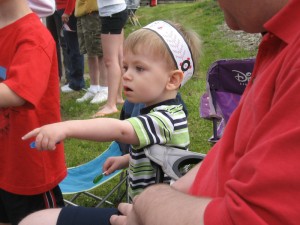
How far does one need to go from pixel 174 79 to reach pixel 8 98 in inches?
30.0

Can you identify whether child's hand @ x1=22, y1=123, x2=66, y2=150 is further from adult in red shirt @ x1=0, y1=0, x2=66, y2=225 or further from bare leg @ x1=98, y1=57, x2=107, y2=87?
bare leg @ x1=98, y1=57, x2=107, y2=87

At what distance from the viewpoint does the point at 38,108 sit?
8.02ft

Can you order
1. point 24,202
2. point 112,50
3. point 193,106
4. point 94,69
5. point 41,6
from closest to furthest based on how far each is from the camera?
1. point 24,202
2. point 41,6
3. point 112,50
4. point 193,106
5. point 94,69

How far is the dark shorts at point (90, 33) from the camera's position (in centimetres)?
573

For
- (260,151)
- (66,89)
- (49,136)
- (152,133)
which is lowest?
(66,89)

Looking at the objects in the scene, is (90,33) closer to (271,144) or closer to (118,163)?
(118,163)

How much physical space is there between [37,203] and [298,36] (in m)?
1.92

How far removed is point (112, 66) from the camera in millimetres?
5383

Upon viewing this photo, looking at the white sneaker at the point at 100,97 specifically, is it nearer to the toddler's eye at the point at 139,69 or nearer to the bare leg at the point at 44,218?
the toddler's eye at the point at 139,69

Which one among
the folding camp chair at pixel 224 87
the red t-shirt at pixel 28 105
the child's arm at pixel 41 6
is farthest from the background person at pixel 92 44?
the red t-shirt at pixel 28 105

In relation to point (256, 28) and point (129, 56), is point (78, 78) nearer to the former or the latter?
point (129, 56)

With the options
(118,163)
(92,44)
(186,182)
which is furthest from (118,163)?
(92,44)

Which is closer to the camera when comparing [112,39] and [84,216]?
[84,216]

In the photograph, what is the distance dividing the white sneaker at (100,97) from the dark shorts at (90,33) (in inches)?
18.9
